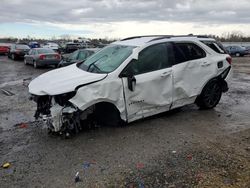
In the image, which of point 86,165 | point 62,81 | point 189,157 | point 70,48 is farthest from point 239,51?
point 86,165

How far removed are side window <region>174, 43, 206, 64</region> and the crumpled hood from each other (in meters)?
1.97

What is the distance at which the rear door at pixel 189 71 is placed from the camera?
6398 mm

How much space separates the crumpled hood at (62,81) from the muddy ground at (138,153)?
3.01ft

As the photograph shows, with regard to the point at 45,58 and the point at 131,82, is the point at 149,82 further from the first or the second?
the point at 45,58

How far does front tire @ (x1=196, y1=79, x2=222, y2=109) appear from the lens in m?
7.07

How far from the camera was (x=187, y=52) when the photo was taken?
6.75 m

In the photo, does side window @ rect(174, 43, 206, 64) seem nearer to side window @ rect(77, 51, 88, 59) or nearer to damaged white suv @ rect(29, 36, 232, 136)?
damaged white suv @ rect(29, 36, 232, 136)

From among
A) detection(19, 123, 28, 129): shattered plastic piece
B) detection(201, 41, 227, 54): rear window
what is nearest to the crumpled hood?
detection(19, 123, 28, 129): shattered plastic piece

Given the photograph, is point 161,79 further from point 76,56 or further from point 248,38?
point 248,38

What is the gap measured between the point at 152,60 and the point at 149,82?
554 mm

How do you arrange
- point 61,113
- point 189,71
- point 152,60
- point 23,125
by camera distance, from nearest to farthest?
1. point 61,113
2. point 152,60
3. point 23,125
4. point 189,71

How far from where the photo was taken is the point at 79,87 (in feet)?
16.7

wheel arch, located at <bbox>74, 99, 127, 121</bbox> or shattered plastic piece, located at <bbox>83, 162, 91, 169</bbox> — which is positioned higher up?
wheel arch, located at <bbox>74, 99, 127, 121</bbox>

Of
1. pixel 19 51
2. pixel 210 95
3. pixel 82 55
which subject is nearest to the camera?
pixel 210 95
